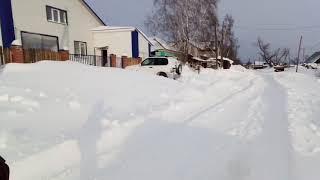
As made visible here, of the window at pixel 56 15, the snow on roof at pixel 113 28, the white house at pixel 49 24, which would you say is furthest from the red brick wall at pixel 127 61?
the window at pixel 56 15

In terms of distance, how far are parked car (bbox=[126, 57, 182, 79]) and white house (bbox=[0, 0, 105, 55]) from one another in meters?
5.04

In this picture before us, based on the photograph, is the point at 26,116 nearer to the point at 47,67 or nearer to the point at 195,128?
the point at 195,128

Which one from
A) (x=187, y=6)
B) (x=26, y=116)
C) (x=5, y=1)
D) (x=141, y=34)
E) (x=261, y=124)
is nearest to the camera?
(x=26, y=116)

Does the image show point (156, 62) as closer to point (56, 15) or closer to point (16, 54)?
point (56, 15)

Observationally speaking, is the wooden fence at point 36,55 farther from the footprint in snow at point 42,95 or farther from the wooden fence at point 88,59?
the footprint in snow at point 42,95

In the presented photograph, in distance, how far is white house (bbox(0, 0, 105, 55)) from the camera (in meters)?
18.4

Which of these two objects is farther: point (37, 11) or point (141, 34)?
point (141, 34)

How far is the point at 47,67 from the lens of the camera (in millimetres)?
10305

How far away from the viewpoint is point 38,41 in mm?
21141

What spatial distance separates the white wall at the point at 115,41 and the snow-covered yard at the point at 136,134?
17661 millimetres

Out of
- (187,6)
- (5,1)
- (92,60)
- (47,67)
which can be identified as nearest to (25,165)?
(47,67)

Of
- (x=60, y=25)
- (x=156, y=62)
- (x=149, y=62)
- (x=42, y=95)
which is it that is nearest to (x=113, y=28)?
(x=60, y=25)

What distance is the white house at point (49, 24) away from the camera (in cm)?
1843

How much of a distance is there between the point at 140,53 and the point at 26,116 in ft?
80.7
